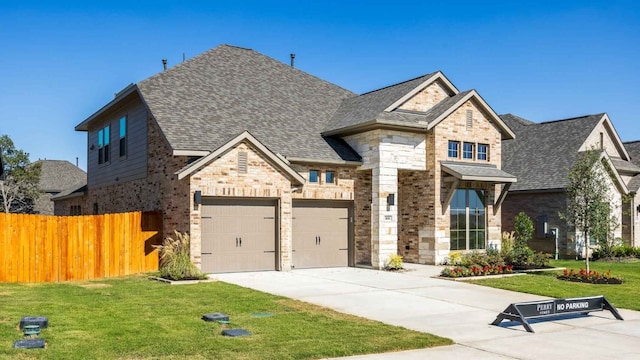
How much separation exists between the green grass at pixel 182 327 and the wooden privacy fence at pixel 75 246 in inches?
78.3

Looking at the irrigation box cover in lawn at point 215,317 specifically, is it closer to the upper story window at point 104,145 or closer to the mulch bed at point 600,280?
the mulch bed at point 600,280

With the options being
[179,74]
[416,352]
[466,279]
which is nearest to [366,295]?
[466,279]

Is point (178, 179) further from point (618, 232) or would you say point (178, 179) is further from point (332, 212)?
point (618, 232)

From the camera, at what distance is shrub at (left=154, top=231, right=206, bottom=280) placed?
58.2 feet

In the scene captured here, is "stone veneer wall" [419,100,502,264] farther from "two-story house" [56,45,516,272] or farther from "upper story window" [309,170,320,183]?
"upper story window" [309,170,320,183]

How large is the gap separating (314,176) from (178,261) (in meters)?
6.61

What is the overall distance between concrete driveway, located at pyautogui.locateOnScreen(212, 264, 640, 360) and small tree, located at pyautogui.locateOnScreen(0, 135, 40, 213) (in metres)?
37.1

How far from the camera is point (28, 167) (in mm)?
50250

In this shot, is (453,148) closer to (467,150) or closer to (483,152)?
(467,150)

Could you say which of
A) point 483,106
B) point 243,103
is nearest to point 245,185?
point 243,103

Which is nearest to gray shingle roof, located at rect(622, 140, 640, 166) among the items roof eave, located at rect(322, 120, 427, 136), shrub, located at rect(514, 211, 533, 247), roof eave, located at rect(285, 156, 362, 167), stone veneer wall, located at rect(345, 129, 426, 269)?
shrub, located at rect(514, 211, 533, 247)

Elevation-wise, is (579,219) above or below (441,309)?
above

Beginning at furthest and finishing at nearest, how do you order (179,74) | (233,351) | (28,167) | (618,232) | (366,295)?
(28,167)
(618,232)
(179,74)
(366,295)
(233,351)

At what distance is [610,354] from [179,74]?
65.8 ft
